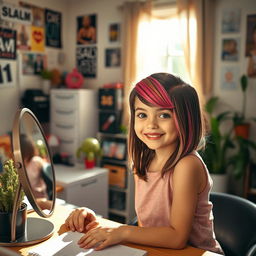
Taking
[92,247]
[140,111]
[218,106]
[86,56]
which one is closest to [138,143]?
[140,111]

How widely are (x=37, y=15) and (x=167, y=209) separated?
3.04 m

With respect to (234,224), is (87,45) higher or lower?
higher

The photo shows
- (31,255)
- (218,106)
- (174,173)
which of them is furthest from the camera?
(218,106)

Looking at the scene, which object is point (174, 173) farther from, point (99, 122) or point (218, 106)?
point (99, 122)

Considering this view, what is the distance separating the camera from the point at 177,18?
309 centimetres

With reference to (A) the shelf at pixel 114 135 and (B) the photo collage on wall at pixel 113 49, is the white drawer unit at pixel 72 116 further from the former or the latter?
(B) the photo collage on wall at pixel 113 49

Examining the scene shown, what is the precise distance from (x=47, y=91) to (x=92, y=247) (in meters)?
2.89

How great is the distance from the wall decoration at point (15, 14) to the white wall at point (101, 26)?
24.6 inches

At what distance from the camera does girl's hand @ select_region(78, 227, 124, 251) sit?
2.74 feet

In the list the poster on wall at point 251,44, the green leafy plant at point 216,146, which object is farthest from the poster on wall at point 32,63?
the poster on wall at point 251,44

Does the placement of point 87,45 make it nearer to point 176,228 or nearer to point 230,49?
point 230,49

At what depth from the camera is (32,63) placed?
3436mm

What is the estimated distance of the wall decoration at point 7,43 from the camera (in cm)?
308

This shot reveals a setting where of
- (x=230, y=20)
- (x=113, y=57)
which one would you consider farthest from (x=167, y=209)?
(x=113, y=57)
